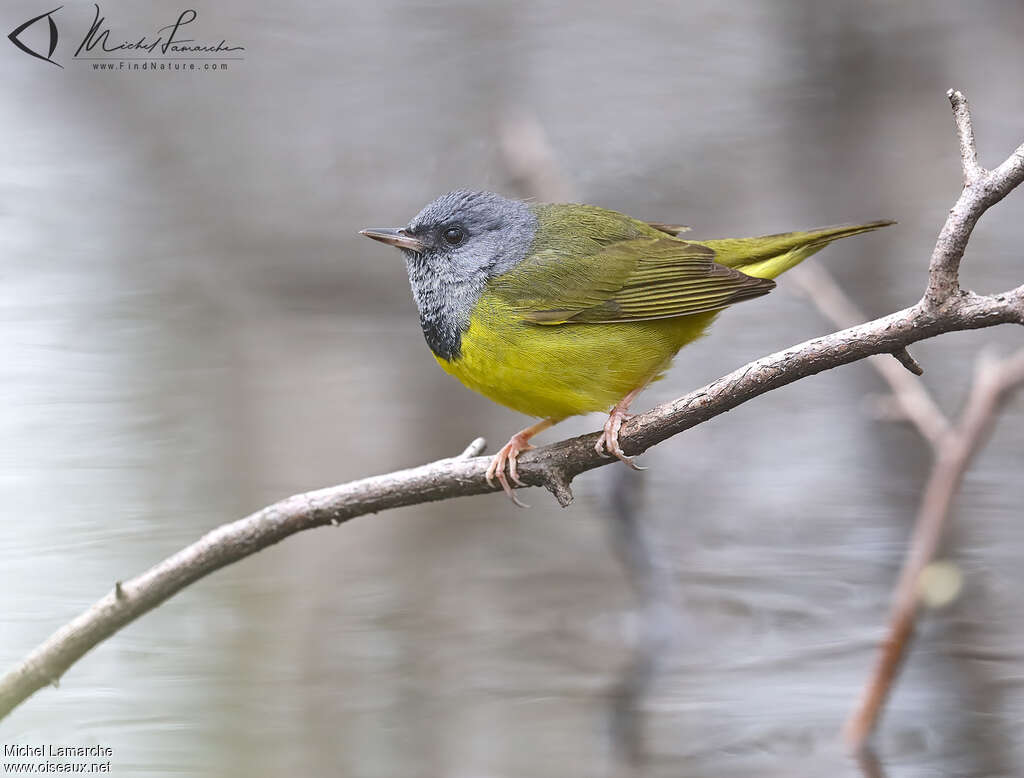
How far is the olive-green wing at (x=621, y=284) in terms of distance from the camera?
13.3 feet

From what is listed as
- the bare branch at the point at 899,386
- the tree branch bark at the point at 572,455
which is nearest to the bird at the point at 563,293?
the tree branch bark at the point at 572,455

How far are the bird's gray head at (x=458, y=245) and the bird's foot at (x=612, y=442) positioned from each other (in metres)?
0.71

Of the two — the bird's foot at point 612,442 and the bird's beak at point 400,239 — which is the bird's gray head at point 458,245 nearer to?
the bird's beak at point 400,239

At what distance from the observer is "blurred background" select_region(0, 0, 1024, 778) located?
17.5 feet

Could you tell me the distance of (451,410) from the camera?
8180 millimetres

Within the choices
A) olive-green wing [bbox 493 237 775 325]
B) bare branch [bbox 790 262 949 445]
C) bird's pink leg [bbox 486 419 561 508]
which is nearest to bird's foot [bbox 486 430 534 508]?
bird's pink leg [bbox 486 419 561 508]

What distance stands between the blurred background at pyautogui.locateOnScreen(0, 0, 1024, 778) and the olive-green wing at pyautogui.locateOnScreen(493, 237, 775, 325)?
5.97 ft

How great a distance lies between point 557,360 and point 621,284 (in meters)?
0.41

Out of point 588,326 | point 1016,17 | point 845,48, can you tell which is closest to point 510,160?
point 588,326

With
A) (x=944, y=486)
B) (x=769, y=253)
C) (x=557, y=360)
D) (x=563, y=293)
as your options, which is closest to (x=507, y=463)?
(x=557, y=360)

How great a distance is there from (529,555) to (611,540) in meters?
0.67

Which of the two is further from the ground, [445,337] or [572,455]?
[445,337]

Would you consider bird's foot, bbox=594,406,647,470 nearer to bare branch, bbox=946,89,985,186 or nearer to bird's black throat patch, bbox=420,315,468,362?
bird's black throat patch, bbox=420,315,468,362

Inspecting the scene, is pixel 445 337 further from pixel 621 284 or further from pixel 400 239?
pixel 621 284
